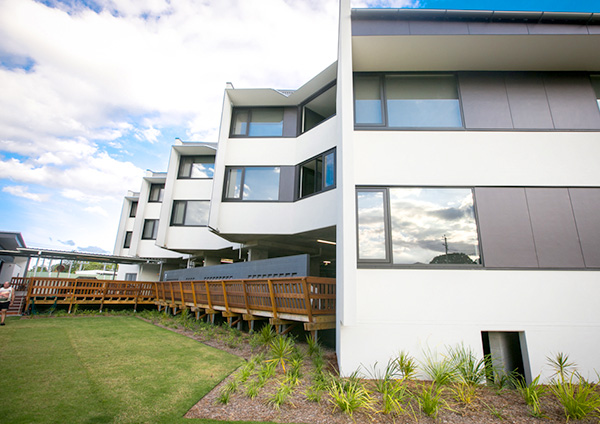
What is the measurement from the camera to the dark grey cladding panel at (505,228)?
223 inches

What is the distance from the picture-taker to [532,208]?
598 cm

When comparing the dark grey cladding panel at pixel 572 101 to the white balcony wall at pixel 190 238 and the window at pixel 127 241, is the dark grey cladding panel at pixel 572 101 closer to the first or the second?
the white balcony wall at pixel 190 238

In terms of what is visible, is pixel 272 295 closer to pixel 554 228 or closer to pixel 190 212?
pixel 554 228

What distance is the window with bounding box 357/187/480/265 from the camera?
5707mm

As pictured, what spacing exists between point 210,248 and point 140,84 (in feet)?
32.9

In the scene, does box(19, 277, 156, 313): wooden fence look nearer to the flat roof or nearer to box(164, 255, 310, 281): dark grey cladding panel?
the flat roof

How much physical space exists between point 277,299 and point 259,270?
1949 millimetres

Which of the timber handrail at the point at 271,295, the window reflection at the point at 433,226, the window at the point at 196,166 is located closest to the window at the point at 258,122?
the window at the point at 196,166

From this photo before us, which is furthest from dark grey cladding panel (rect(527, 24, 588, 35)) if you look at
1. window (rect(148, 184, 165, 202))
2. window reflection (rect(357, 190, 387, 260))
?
window (rect(148, 184, 165, 202))

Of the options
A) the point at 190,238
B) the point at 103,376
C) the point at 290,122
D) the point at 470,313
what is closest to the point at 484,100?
the point at 470,313

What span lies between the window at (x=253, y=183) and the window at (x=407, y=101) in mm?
6001

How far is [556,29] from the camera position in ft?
20.5

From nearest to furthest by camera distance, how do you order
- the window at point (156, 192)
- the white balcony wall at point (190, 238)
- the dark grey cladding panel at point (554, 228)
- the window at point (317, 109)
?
1. the dark grey cladding panel at point (554, 228)
2. the window at point (317, 109)
3. the white balcony wall at point (190, 238)
4. the window at point (156, 192)

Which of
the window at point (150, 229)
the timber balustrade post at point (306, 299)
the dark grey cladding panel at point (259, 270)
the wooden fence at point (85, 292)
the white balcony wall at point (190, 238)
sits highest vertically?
the window at point (150, 229)
